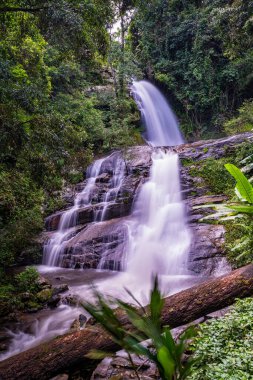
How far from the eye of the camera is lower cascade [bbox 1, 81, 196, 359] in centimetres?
A: 708

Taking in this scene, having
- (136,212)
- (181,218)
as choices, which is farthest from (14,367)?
(136,212)

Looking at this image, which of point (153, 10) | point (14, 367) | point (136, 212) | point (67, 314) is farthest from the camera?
point (153, 10)

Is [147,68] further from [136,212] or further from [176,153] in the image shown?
[136,212]

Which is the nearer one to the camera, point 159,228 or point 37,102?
point 37,102

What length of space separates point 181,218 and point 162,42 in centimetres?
1935

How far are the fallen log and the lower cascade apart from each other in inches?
70.8

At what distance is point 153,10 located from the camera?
24156 millimetres

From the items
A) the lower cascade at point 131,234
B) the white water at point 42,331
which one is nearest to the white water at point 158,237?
the lower cascade at point 131,234

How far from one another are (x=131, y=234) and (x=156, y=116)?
46.3ft

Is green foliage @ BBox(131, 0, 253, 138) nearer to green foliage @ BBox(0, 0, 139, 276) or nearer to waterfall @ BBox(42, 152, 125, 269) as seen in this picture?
waterfall @ BBox(42, 152, 125, 269)

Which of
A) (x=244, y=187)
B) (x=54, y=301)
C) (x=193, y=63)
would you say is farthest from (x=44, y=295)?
(x=193, y=63)

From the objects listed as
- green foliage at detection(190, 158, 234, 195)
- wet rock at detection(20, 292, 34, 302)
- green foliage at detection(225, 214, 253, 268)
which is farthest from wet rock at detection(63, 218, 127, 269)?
green foliage at detection(190, 158, 234, 195)

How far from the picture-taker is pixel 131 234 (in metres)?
10.0

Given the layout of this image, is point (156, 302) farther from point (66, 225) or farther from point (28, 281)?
point (66, 225)
